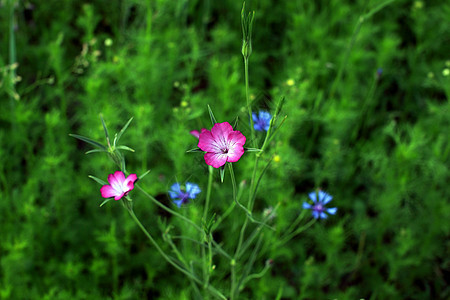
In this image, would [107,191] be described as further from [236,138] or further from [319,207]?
[319,207]

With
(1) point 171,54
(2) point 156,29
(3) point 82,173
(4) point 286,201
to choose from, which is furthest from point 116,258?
(2) point 156,29

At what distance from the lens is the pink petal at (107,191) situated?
4.60 feet

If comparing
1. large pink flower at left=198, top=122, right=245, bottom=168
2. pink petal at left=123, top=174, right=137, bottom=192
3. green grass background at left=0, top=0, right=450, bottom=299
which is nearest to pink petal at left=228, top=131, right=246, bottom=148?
large pink flower at left=198, top=122, right=245, bottom=168

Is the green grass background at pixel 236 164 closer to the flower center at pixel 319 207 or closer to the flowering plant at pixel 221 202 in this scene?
the flowering plant at pixel 221 202

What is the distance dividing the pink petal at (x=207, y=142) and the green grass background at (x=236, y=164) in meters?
0.45

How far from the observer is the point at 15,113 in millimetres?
2715

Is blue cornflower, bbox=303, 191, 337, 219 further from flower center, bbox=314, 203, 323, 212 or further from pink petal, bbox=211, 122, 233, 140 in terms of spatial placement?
pink petal, bbox=211, 122, 233, 140

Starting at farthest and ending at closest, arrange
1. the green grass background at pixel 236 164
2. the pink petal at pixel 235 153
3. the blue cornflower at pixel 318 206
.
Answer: the green grass background at pixel 236 164 < the blue cornflower at pixel 318 206 < the pink petal at pixel 235 153

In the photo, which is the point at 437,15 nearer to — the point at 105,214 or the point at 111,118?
the point at 111,118

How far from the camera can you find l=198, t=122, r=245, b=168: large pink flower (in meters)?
1.30

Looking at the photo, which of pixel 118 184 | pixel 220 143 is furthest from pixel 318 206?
pixel 118 184

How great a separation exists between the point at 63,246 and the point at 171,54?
1558mm

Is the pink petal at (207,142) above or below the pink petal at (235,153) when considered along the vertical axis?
above

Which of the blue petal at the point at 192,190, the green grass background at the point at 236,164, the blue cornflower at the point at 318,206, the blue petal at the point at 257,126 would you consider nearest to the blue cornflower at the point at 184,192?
the blue petal at the point at 192,190
